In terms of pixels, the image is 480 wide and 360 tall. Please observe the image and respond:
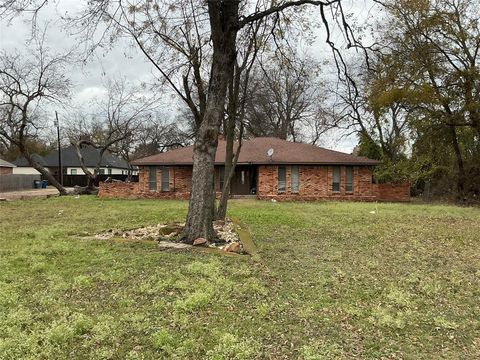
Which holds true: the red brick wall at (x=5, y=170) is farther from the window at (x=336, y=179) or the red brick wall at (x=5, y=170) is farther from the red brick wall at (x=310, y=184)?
the window at (x=336, y=179)

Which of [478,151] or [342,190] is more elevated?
[478,151]

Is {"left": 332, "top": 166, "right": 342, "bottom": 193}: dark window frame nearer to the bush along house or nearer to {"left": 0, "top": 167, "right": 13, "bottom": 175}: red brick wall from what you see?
the bush along house

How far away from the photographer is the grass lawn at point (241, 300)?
4051 mm

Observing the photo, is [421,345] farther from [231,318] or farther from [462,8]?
[462,8]

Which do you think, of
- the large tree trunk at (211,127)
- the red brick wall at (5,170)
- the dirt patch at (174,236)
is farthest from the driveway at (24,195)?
the large tree trunk at (211,127)

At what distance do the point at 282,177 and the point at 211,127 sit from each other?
15843 mm

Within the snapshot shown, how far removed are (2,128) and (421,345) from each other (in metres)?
30.5

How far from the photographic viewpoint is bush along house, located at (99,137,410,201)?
81.1 ft

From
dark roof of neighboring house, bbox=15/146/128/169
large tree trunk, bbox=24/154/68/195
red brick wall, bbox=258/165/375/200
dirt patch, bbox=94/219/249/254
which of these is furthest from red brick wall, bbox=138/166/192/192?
dark roof of neighboring house, bbox=15/146/128/169

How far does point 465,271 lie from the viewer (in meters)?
7.23

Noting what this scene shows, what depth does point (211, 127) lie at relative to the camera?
9.44 metres

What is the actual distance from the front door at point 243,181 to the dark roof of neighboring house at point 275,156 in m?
→ 1.16

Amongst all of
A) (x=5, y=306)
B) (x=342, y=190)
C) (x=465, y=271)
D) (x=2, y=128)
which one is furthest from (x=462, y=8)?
(x=2, y=128)

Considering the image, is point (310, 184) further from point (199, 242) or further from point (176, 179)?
point (199, 242)
